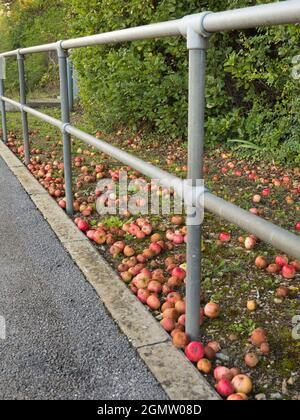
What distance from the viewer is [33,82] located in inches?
522

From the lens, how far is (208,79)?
5.36 m

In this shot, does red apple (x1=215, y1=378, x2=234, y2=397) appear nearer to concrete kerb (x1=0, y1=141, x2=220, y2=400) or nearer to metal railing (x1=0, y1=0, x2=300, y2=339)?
concrete kerb (x1=0, y1=141, x2=220, y2=400)

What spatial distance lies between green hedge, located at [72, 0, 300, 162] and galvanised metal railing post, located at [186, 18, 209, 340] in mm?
2812

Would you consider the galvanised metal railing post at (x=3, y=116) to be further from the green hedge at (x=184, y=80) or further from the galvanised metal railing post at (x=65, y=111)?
the galvanised metal railing post at (x=65, y=111)

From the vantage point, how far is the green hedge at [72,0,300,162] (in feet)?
15.6

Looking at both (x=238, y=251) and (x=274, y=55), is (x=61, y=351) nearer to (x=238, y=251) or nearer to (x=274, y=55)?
(x=238, y=251)

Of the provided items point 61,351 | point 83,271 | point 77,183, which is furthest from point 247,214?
point 77,183

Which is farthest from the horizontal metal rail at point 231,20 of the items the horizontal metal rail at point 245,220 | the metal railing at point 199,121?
the horizontal metal rail at point 245,220

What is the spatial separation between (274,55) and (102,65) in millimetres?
2110

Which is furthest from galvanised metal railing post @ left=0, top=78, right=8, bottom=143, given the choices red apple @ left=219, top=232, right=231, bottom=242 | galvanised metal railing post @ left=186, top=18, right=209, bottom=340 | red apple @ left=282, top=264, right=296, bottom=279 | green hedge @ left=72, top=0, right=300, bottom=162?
galvanised metal railing post @ left=186, top=18, right=209, bottom=340

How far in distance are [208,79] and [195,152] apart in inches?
147

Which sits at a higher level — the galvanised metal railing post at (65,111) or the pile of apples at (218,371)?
the galvanised metal railing post at (65,111)

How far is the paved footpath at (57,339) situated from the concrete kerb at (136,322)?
37mm

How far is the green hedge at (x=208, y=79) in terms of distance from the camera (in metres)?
4.77
